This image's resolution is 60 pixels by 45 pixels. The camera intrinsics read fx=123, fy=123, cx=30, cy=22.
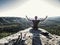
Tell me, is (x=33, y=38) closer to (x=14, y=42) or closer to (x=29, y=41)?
(x=29, y=41)

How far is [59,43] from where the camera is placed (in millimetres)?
10156

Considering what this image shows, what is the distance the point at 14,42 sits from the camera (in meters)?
9.98

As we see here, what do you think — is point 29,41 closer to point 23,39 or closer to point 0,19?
point 23,39

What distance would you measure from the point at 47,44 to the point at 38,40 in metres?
0.84

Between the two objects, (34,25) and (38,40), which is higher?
(34,25)

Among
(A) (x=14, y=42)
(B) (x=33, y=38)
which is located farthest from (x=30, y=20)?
(A) (x=14, y=42)

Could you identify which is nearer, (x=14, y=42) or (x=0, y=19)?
(x=14, y=42)

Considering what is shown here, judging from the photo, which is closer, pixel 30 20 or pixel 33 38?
pixel 33 38

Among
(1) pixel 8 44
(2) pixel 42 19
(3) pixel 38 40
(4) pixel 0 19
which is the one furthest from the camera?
(4) pixel 0 19

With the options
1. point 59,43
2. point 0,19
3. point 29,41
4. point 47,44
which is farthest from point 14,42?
point 0,19

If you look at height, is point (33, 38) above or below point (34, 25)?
below

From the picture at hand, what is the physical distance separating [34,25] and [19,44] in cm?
436

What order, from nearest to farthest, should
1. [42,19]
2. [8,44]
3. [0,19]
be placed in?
[8,44], [42,19], [0,19]

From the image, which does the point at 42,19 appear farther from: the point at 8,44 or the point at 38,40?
the point at 8,44
